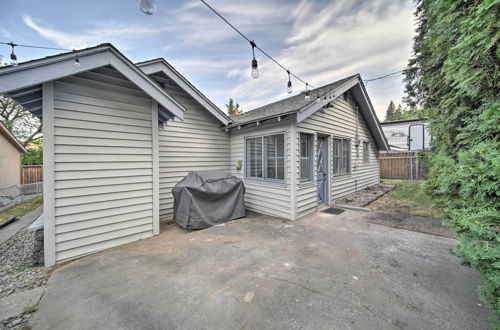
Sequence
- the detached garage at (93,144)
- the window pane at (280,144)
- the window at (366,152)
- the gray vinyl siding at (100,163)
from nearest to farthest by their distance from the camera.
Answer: the detached garage at (93,144) < the gray vinyl siding at (100,163) < the window pane at (280,144) < the window at (366,152)

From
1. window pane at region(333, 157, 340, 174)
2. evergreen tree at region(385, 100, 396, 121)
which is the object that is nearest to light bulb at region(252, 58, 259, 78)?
window pane at region(333, 157, 340, 174)

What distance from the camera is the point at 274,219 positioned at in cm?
497

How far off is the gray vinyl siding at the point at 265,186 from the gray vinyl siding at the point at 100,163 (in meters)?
2.90

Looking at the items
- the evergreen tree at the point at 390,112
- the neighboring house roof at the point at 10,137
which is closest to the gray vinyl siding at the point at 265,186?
the neighboring house roof at the point at 10,137

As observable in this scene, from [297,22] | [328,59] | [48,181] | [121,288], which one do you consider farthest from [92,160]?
[328,59]

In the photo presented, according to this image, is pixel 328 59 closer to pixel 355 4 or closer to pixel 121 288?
pixel 355 4

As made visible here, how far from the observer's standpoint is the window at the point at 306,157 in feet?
17.0

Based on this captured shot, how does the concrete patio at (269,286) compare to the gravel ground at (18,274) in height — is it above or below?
above

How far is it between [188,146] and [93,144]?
8.14ft

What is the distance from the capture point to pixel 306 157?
530 cm

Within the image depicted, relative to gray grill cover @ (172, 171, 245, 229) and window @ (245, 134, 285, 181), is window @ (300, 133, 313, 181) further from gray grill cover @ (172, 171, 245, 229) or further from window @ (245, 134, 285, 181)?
gray grill cover @ (172, 171, 245, 229)

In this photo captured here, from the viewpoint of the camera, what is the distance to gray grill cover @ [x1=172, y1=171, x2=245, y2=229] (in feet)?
14.2

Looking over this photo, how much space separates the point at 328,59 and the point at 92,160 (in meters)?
7.67

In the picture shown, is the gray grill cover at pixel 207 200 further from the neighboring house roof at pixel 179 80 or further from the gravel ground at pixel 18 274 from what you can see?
the gravel ground at pixel 18 274
